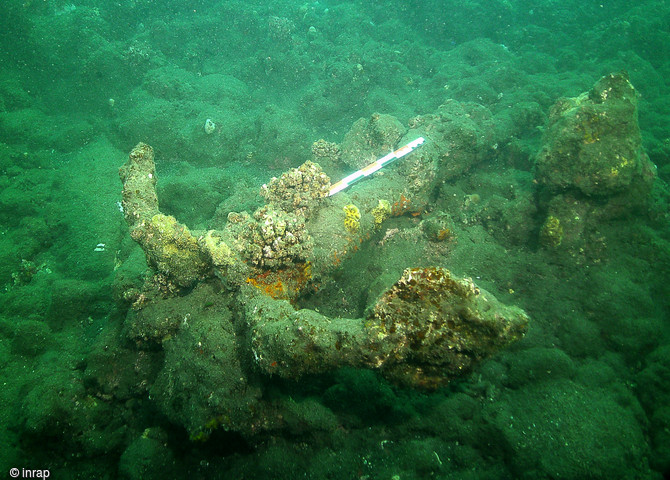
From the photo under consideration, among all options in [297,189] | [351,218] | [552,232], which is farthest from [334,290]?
[552,232]

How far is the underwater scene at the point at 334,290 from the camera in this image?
11.1 ft

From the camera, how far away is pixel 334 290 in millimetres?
5117

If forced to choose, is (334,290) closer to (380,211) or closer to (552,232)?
(380,211)

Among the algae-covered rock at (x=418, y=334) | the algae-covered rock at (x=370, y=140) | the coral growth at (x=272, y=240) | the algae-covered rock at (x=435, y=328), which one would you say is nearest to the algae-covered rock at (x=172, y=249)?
the coral growth at (x=272, y=240)

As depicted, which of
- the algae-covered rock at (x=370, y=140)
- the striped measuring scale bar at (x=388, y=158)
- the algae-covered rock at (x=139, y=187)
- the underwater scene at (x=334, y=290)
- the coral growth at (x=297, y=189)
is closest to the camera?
the underwater scene at (x=334, y=290)

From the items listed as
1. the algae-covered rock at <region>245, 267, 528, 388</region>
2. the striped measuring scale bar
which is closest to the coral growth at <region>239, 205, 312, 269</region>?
the algae-covered rock at <region>245, 267, 528, 388</region>

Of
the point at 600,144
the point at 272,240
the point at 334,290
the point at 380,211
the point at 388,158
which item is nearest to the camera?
the point at 272,240

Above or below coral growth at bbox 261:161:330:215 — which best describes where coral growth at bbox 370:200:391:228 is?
below

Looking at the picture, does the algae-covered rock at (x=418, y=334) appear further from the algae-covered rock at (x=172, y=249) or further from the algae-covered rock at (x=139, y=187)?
the algae-covered rock at (x=139, y=187)

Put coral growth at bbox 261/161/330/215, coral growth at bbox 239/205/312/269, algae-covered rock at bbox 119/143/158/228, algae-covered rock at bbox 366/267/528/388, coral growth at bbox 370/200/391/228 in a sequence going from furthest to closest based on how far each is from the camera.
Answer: coral growth at bbox 370/200/391/228, coral growth at bbox 261/161/330/215, algae-covered rock at bbox 119/143/158/228, coral growth at bbox 239/205/312/269, algae-covered rock at bbox 366/267/528/388

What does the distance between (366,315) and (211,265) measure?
8.25ft

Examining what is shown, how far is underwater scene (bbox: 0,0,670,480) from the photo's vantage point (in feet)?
11.1

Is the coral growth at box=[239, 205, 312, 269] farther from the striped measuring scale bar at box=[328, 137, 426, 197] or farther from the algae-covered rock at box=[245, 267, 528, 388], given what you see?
the striped measuring scale bar at box=[328, 137, 426, 197]

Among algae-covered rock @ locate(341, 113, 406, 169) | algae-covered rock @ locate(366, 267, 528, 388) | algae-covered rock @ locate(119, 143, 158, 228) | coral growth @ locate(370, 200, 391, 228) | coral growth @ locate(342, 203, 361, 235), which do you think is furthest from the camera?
algae-covered rock @ locate(341, 113, 406, 169)
